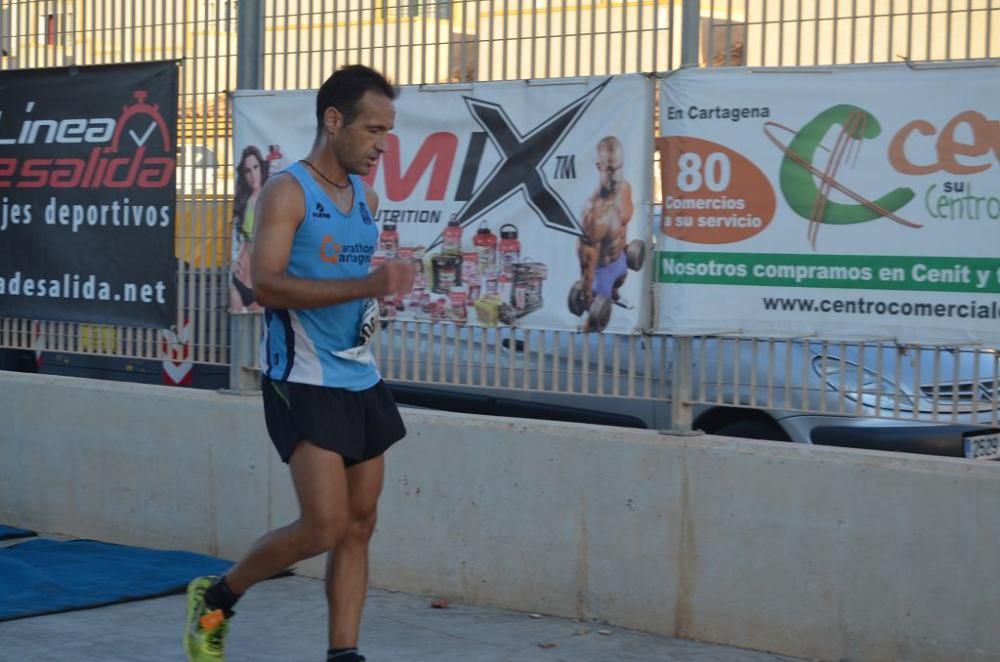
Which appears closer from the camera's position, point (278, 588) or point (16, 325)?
point (278, 588)

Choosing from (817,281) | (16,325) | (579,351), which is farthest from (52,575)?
(817,281)

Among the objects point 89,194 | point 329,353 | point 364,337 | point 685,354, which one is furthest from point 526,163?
point 89,194

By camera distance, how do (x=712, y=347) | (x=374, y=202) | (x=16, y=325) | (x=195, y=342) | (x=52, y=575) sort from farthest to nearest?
(x=16, y=325) < (x=195, y=342) < (x=52, y=575) < (x=712, y=347) < (x=374, y=202)

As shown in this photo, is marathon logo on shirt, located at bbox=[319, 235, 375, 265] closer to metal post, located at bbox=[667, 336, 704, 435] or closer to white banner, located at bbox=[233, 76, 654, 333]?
white banner, located at bbox=[233, 76, 654, 333]

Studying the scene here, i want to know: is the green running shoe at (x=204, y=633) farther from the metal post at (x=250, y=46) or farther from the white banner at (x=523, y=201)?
the metal post at (x=250, y=46)

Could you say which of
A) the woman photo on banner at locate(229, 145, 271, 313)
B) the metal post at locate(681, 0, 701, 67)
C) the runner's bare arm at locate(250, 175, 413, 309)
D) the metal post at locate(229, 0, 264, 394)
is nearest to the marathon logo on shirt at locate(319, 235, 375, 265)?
the runner's bare arm at locate(250, 175, 413, 309)

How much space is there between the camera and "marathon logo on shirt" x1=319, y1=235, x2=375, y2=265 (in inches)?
197

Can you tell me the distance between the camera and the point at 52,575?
7055 millimetres

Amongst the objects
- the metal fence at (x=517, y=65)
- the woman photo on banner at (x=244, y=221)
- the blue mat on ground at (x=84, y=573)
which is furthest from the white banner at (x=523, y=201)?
the blue mat on ground at (x=84, y=573)

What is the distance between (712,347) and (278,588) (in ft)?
7.81

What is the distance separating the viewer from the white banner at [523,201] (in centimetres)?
627

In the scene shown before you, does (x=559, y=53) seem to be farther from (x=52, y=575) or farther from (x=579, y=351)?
(x=52, y=575)

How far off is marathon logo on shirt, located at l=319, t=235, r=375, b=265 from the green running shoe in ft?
4.07

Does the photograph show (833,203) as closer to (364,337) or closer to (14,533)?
(364,337)
